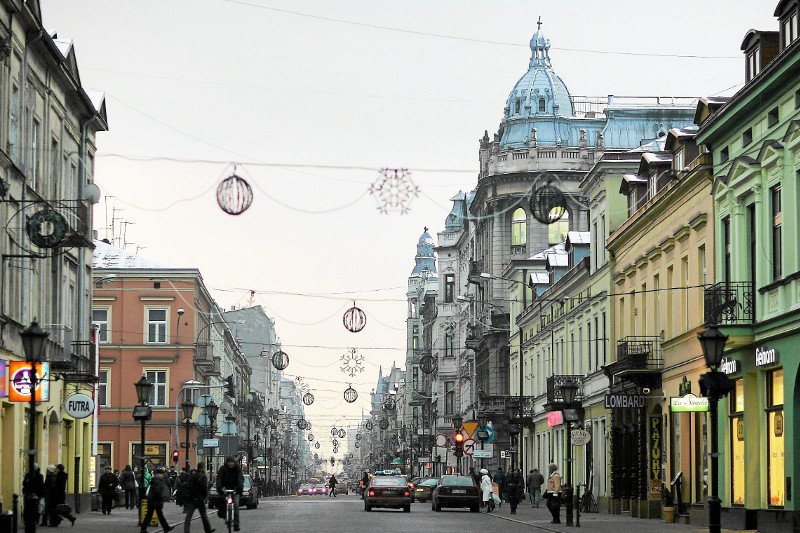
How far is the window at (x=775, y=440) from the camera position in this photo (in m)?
31.9

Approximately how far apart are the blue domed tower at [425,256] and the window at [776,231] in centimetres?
14229

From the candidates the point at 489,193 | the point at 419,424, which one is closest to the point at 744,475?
the point at 489,193

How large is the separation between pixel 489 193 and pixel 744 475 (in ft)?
189

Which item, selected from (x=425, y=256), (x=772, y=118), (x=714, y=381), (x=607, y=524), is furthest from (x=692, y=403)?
(x=425, y=256)

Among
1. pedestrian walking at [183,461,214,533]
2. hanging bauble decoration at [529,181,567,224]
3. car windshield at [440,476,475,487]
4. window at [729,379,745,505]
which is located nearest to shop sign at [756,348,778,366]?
window at [729,379,745,505]

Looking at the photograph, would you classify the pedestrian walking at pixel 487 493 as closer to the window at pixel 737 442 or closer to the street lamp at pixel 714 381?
the window at pixel 737 442

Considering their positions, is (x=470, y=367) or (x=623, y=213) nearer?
(x=623, y=213)

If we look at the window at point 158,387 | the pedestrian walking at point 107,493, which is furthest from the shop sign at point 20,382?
the window at point 158,387

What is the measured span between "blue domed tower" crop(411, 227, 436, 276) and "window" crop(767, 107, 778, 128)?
143 meters

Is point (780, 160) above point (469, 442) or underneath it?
above

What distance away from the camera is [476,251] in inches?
4045

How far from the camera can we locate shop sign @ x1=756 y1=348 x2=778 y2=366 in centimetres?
3152

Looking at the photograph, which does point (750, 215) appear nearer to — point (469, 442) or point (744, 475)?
point (744, 475)

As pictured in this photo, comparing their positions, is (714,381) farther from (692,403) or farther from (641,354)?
(641,354)
